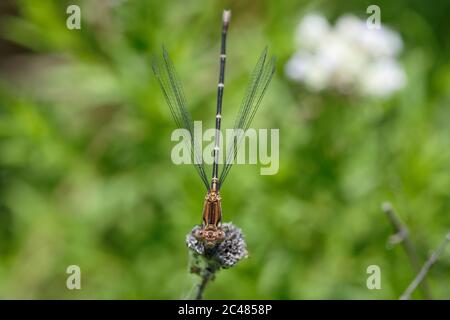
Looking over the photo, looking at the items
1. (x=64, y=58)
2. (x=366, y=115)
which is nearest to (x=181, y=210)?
(x=366, y=115)

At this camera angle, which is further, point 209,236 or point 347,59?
point 347,59

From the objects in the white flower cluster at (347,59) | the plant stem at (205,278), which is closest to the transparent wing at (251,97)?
the plant stem at (205,278)

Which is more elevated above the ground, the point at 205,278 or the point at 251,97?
Result: the point at 251,97

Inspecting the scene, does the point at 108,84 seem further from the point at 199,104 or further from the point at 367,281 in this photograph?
the point at 367,281

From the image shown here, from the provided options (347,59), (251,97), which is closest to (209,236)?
(251,97)

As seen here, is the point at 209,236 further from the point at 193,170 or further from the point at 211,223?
the point at 193,170

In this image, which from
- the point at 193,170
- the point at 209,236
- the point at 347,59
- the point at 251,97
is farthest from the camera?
the point at 347,59

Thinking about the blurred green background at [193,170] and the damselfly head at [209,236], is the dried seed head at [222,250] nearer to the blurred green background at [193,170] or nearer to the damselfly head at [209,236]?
the damselfly head at [209,236]
